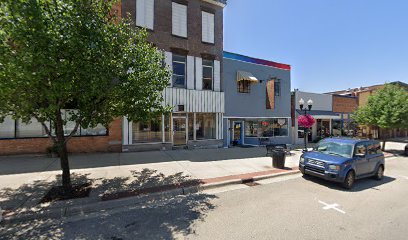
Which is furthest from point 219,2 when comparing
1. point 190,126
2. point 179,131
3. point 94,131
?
point 94,131

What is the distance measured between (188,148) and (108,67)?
31.2 feet

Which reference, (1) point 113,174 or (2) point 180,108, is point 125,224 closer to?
(1) point 113,174

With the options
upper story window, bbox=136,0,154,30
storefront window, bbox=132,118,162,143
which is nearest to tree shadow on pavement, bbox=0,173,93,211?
storefront window, bbox=132,118,162,143

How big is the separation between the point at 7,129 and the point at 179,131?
9.35m

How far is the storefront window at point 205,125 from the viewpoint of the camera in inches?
592

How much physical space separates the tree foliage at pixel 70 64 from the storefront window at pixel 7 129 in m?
6.61

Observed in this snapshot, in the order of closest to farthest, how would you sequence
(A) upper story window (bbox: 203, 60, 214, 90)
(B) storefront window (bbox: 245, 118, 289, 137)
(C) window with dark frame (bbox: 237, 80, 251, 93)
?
(A) upper story window (bbox: 203, 60, 214, 90)
(C) window with dark frame (bbox: 237, 80, 251, 93)
(B) storefront window (bbox: 245, 118, 289, 137)

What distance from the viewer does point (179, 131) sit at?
1428 centimetres

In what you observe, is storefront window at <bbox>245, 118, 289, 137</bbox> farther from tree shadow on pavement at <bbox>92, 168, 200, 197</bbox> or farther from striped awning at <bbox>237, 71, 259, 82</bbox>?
tree shadow on pavement at <bbox>92, 168, 200, 197</bbox>

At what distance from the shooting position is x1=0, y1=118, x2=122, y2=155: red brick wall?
406 inches

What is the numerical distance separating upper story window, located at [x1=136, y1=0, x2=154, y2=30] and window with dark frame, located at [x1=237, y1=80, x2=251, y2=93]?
314 inches

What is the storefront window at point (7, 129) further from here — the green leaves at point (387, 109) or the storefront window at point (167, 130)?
the green leaves at point (387, 109)

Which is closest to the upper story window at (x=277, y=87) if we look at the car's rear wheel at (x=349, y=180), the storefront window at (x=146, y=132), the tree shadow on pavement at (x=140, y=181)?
the storefront window at (x=146, y=132)

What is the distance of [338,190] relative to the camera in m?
7.00
